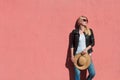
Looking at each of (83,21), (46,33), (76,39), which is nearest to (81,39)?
(76,39)

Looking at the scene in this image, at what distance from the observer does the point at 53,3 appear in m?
8.27

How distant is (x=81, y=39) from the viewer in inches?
324

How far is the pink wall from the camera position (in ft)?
26.9

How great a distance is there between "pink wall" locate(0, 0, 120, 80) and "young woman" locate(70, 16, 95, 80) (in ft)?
0.47

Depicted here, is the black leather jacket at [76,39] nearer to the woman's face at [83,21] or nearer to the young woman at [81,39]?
the young woman at [81,39]

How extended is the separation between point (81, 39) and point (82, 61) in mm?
412

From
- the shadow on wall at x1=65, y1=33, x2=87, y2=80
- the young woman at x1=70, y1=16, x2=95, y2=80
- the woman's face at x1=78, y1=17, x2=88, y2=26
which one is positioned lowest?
the shadow on wall at x1=65, y1=33, x2=87, y2=80

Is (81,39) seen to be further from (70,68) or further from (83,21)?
(70,68)

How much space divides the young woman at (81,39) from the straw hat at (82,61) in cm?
7

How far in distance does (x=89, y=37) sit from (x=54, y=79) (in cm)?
106

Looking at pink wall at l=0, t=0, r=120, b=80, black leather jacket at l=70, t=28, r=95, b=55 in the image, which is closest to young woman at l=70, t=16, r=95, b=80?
black leather jacket at l=70, t=28, r=95, b=55

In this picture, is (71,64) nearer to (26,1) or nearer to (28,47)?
(28,47)

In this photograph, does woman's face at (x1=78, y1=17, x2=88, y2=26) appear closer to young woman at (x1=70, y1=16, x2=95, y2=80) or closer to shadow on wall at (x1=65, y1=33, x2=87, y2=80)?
young woman at (x1=70, y1=16, x2=95, y2=80)

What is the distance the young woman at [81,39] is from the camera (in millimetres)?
8234
